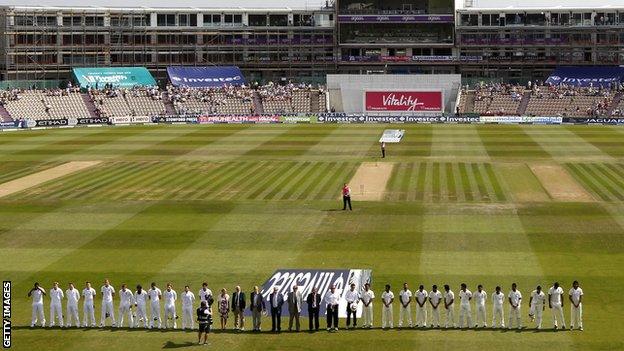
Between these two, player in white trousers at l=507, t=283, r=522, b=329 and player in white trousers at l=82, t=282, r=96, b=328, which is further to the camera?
player in white trousers at l=82, t=282, r=96, b=328

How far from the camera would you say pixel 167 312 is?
28266 millimetres

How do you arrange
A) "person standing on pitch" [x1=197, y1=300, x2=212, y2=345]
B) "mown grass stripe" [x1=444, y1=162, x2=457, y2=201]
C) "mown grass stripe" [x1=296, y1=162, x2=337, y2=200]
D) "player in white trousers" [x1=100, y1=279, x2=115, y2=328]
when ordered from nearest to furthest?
"person standing on pitch" [x1=197, y1=300, x2=212, y2=345] → "player in white trousers" [x1=100, y1=279, x2=115, y2=328] → "mown grass stripe" [x1=444, y1=162, x2=457, y2=201] → "mown grass stripe" [x1=296, y1=162, x2=337, y2=200]

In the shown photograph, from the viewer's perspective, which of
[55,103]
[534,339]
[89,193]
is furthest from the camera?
[55,103]

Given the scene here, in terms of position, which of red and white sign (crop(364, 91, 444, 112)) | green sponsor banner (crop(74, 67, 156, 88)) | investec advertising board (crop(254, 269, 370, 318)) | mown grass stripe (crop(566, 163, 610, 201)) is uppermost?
green sponsor banner (crop(74, 67, 156, 88))

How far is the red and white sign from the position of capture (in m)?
119

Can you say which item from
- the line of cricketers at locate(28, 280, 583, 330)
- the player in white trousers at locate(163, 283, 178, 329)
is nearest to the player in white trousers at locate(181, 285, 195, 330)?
the line of cricketers at locate(28, 280, 583, 330)

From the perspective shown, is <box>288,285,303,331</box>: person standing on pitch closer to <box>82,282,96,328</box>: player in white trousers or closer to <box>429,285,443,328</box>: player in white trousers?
<box>429,285,443,328</box>: player in white trousers

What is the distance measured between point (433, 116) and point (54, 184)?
5824 centimetres

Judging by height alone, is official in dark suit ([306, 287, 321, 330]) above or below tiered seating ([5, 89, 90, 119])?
below

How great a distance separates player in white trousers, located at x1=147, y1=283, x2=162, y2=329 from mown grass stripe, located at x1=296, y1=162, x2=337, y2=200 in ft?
77.4

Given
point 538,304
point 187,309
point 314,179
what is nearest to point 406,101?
point 314,179

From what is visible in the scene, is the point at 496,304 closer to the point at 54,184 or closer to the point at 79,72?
the point at 54,184

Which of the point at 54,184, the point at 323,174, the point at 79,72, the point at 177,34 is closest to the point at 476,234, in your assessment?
the point at 323,174

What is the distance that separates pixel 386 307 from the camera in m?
28.2
